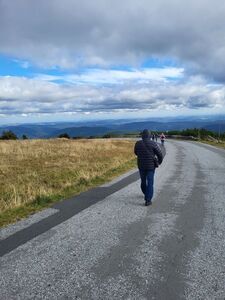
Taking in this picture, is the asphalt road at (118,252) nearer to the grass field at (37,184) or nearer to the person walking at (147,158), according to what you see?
the person walking at (147,158)

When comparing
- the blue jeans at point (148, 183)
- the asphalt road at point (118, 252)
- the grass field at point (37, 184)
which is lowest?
the grass field at point (37, 184)

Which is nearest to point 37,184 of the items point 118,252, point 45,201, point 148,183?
point 45,201

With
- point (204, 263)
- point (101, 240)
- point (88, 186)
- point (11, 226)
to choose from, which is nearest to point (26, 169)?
point (88, 186)

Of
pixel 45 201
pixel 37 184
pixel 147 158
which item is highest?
pixel 147 158

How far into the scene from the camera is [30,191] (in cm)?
1272

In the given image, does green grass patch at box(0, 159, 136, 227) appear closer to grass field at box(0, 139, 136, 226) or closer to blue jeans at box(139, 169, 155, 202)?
grass field at box(0, 139, 136, 226)

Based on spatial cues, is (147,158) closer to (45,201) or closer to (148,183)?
(148,183)

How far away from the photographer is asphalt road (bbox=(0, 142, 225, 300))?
5.00m

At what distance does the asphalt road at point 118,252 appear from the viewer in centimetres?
500

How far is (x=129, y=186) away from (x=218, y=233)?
6.52 m

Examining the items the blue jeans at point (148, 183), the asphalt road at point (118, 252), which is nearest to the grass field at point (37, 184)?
the asphalt road at point (118, 252)

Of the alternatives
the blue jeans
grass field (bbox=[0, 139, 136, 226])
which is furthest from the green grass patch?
the blue jeans

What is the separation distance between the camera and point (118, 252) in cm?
641

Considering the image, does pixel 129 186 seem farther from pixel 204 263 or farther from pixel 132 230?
pixel 204 263
